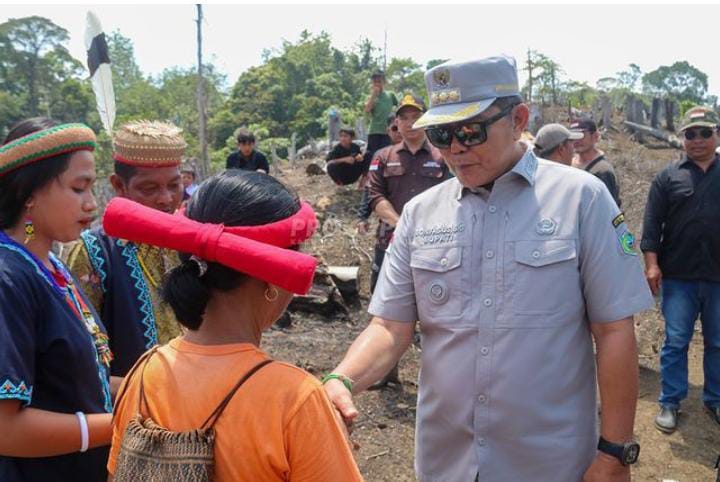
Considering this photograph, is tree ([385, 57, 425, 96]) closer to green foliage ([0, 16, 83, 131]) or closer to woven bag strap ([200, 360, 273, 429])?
green foliage ([0, 16, 83, 131])

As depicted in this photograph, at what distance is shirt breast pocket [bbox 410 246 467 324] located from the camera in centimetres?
193

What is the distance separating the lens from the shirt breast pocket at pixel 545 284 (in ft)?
5.93

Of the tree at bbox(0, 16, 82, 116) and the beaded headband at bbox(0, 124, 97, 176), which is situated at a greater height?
the tree at bbox(0, 16, 82, 116)

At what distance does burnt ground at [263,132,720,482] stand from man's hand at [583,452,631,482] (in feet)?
4.08

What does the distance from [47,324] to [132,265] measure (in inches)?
21.0

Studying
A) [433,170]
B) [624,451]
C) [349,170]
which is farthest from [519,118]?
[349,170]

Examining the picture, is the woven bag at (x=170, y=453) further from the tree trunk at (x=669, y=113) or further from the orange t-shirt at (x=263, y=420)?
the tree trunk at (x=669, y=113)

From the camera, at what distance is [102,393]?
1810mm

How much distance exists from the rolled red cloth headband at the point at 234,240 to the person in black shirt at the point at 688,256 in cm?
402

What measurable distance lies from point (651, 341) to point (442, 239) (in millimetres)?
5068

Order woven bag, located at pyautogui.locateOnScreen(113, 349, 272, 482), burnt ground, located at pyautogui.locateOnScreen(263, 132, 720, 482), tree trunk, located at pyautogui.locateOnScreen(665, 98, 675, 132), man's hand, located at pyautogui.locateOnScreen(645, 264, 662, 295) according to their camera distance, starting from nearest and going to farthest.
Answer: woven bag, located at pyautogui.locateOnScreen(113, 349, 272, 482)
burnt ground, located at pyautogui.locateOnScreen(263, 132, 720, 482)
man's hand, located at pyautogui.locateOnScreen(645, 264, 662, 295)
tree trunk, located at pyautogui.locateOnScreen(665, 98, 675, 132)

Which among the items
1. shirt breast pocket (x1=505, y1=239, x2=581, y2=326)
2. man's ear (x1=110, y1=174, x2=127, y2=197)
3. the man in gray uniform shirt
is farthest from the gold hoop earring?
man's ear (x1=110, y1=174, x2=127, y2=197)

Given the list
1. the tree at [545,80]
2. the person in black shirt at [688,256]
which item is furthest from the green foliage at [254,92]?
the person in black shirt at [688,256]

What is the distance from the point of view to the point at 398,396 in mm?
4797
